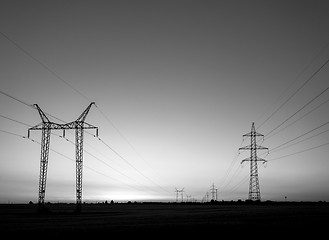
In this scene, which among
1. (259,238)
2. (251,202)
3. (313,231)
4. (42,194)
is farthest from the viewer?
(251,202)

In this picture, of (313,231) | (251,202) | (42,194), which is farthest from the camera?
(251,202)

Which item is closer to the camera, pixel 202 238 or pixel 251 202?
pixel 202 238

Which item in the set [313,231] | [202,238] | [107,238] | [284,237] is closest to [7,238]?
[107,238]

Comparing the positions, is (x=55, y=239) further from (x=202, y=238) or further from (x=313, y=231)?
(x=313, y=231)

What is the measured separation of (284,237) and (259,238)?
1585mm

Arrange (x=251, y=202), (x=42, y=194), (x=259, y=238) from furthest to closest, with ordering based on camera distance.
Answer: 1. (x=251, y=202)
2. (x=42, y=194)
3. (x=259, y=238)

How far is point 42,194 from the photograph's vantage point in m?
70.2

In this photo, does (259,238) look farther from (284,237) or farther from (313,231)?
(313,231)

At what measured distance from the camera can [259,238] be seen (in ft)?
74.9

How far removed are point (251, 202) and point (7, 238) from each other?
151699mm

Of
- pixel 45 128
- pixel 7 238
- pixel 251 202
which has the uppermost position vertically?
pixel 45 128

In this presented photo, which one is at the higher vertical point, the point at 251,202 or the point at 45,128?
the point at 45,128

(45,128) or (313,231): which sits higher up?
(45,128)

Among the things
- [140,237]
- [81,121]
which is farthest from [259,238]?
[81,121]
